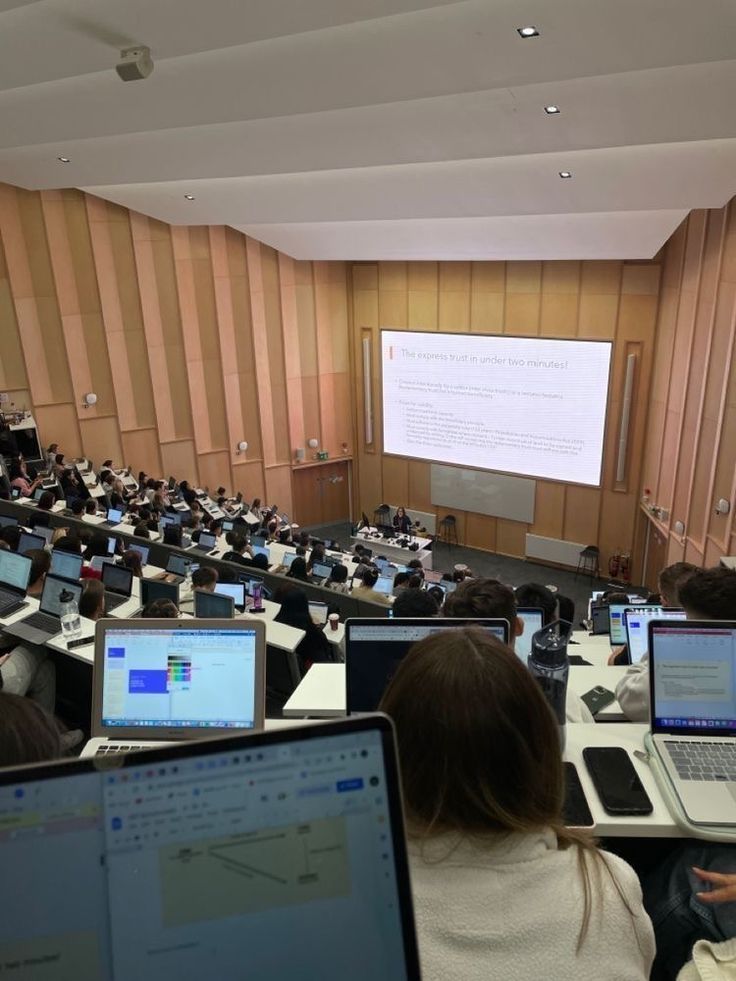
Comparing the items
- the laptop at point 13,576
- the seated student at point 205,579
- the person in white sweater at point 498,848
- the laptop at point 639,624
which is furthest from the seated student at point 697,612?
the laptop at point 13,576

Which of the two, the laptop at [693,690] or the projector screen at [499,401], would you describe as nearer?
the laptop at [693,690]

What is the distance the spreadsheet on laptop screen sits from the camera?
2.59m

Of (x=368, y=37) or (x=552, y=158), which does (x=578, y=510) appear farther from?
(x=368, y=37)

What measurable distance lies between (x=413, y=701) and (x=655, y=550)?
12.8m

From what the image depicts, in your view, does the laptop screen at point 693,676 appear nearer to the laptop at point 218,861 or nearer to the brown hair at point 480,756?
the brown hair at point 480,756

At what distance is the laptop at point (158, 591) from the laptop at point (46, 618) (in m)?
0.78

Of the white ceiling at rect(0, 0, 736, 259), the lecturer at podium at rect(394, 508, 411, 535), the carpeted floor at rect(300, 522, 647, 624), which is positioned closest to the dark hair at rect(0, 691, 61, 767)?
the white ceiling at rect(0, 0, 736, 259)

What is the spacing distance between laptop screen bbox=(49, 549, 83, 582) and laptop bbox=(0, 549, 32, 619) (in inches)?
20.2

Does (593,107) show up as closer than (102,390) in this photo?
Yes

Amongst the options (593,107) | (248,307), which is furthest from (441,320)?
(593,107)

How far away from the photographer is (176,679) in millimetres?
2613

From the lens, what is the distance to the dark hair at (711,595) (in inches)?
111

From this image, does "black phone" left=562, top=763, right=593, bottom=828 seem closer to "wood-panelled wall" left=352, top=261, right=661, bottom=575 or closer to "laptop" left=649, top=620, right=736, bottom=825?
"laptop" left=649, top=620, right=736, bottom=825

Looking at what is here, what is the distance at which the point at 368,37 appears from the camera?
5086 mm
